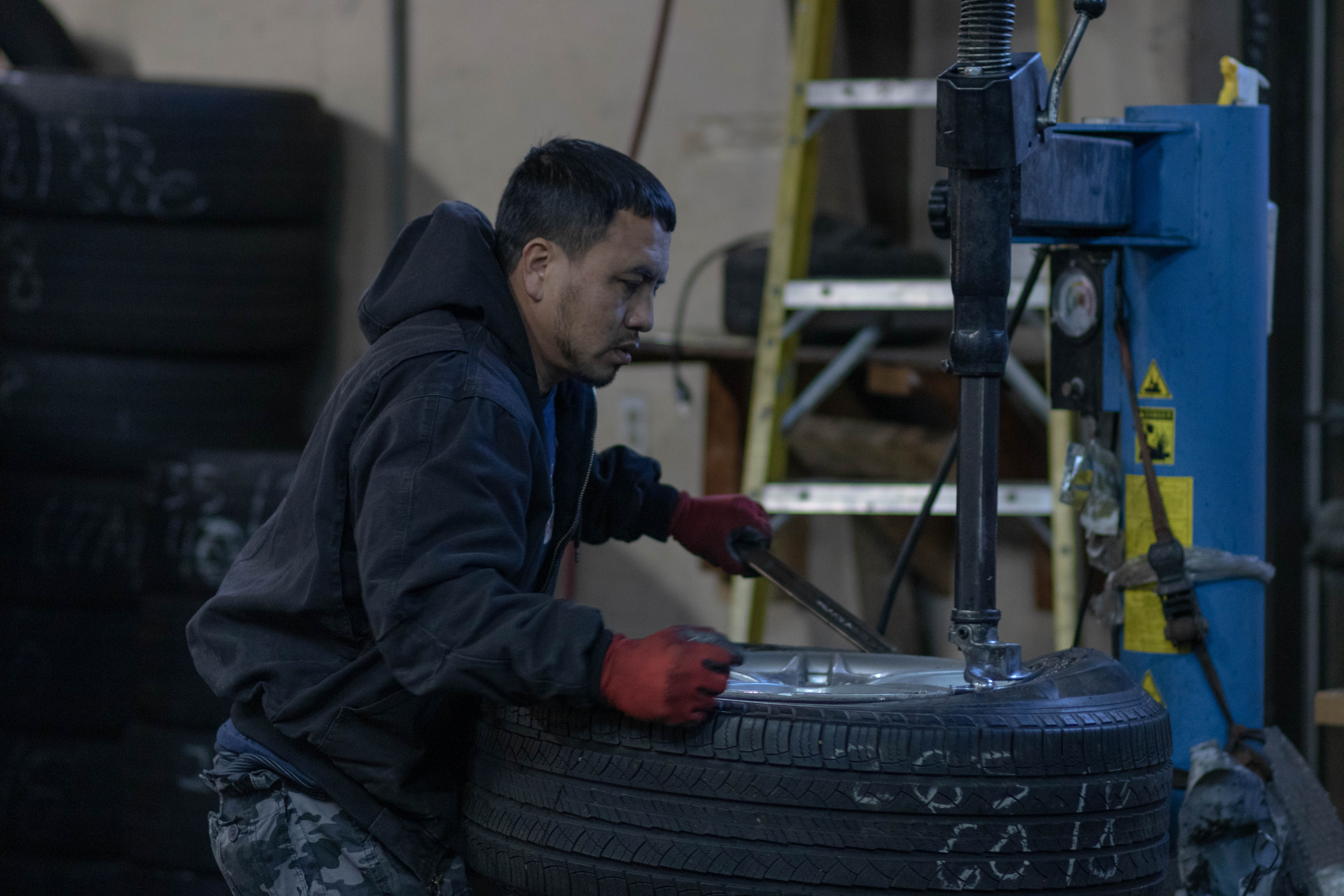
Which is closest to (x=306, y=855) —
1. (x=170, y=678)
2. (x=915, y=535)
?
(x=915, y=535)

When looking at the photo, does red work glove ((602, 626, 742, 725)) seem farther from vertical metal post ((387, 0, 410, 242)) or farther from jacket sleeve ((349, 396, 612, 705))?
vertical metal post ((387, 0, 410, 242))

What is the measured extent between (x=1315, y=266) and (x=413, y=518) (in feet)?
7.99

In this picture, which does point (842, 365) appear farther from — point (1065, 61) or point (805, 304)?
point (1065, 61)

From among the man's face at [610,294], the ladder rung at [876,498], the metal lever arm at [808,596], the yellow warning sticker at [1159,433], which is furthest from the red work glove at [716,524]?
the ladder rung at [876,498]

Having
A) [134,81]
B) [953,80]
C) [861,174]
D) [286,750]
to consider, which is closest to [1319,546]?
[861,174]

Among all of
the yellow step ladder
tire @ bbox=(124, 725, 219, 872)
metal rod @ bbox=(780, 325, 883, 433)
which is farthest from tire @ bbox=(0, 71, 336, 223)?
metal rod @ bbox=(780, 325, 883, 433)

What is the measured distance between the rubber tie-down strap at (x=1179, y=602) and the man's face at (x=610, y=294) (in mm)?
597

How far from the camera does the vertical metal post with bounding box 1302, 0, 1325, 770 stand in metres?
3.05

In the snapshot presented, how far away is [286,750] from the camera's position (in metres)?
1.58

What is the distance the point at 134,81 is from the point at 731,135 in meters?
1.59

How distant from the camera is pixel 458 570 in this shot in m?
1.30

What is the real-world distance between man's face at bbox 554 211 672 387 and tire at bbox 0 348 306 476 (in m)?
2.48

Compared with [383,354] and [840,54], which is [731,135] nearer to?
[840,54]

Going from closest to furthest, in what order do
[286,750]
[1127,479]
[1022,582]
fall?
[286,750]
[1127,479]
[1022,582]
